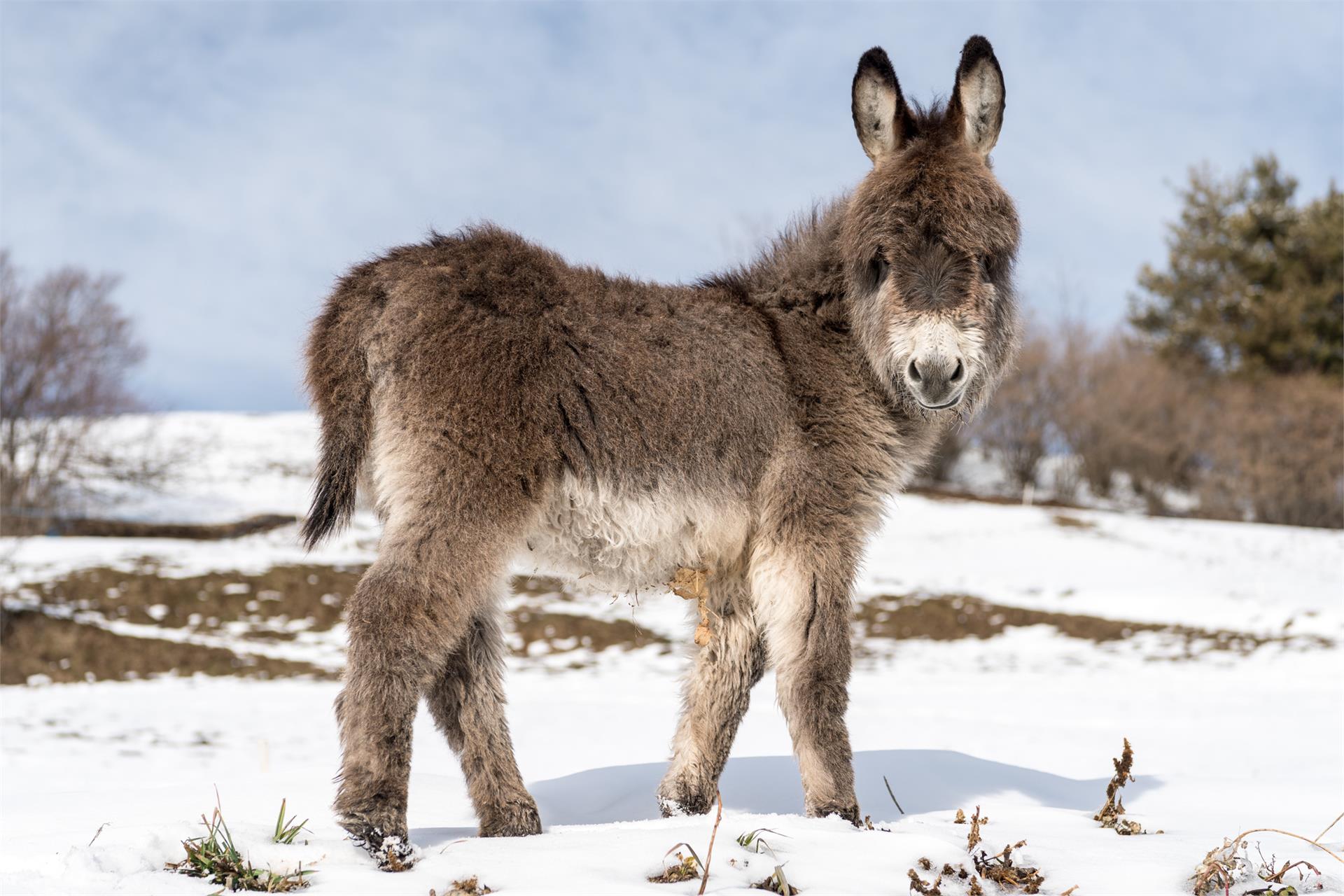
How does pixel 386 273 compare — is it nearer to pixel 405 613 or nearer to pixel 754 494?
pixel 405 613

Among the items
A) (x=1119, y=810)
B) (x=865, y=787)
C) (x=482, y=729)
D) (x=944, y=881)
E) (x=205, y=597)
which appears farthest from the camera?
(x=205, y=597)

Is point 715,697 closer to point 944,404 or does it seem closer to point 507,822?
point 507,822

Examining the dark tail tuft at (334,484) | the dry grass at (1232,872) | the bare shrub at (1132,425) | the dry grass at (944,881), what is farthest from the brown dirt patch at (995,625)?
the bare shrub at (1132,425)

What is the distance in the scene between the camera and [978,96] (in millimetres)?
4488

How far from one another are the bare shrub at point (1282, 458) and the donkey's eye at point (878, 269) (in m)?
30.0

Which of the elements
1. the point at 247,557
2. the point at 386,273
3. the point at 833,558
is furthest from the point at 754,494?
the point at 247,557

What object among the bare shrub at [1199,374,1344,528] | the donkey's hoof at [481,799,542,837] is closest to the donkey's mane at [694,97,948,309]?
the donkey's hoof at [481,799,542,837]

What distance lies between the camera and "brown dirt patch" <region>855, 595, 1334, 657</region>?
15.5 metres

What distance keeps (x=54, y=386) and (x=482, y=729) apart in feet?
67.2

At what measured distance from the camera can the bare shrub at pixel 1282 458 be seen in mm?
29141

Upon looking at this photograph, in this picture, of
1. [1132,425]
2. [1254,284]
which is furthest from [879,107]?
[1254,284]

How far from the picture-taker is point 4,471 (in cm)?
1902

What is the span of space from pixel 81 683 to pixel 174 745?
4765 mm

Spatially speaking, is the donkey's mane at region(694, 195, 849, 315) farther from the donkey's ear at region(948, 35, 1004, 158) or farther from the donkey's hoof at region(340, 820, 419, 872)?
the donkey's hoof at region(340, 820, 419, 872)
